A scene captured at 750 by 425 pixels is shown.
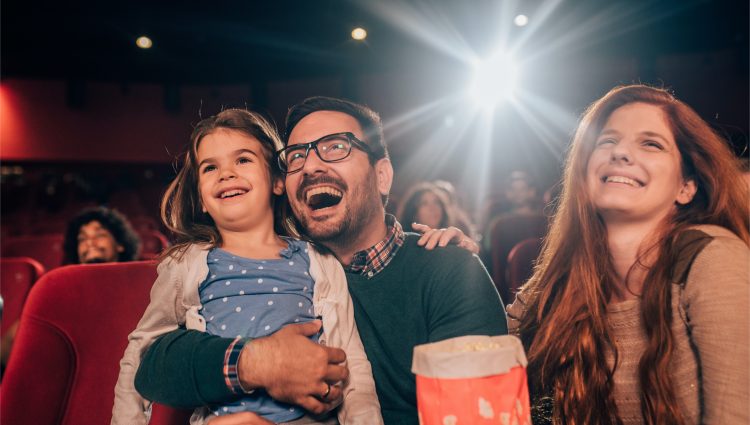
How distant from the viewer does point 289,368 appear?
1179 mm

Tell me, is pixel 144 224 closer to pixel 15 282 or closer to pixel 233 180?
pixel 15 282

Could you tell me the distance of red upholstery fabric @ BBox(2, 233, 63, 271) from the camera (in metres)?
3.80

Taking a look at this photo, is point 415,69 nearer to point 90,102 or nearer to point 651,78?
point 651,78

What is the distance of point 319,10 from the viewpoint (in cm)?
764

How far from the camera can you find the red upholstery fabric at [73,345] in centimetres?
136

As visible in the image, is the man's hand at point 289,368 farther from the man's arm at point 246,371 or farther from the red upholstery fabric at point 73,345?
the red upholstery fabric at point 73,345

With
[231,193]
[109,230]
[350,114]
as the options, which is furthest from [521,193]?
[231,193]

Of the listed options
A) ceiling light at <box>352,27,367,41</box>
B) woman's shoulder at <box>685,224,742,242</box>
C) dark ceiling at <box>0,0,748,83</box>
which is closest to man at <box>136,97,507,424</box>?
woman's shoulder at <box>685,224,742,242</box>

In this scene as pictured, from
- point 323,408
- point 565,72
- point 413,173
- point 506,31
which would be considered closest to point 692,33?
point 565,72

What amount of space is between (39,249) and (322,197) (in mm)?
3171

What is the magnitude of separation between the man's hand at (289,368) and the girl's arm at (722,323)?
32.9 inches

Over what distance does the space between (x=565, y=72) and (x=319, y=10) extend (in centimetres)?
528

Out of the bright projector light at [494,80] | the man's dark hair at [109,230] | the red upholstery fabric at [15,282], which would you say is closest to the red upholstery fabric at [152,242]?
the man's dark hair at [109,230]

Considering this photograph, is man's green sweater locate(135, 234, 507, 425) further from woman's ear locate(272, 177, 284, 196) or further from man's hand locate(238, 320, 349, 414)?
woman's ear locate(272, 177, 284, 196)
